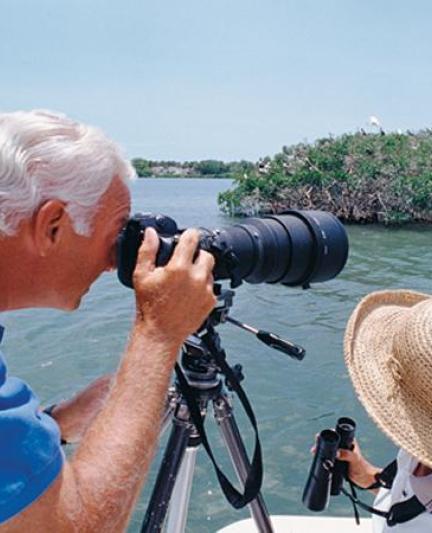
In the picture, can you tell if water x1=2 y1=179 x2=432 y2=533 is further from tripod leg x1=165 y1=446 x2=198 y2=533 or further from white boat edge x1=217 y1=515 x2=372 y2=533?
white boat edge x1=217 y1=515 x2=372 y2=533

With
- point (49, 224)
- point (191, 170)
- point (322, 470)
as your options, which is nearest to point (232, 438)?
point (322, 470)

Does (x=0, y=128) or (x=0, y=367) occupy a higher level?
(x=0, y=128)

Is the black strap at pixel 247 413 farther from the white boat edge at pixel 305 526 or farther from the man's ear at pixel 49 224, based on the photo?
the white boat edge at pixel 305 526

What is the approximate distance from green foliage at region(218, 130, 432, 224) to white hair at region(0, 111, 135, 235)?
18.6m

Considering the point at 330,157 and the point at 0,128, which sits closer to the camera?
the point at 0,128

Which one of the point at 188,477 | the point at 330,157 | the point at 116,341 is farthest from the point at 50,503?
the point at 330,157

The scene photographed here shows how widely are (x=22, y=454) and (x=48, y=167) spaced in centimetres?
41

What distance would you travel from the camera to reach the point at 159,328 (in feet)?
3.06

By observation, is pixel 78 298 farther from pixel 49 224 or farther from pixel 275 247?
pixel 275 247

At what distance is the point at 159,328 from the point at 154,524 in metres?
0.61

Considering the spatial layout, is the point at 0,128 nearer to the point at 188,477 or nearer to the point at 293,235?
the point at 293,235

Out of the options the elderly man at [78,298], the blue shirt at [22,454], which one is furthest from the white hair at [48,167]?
the blue shirt at [22,454]

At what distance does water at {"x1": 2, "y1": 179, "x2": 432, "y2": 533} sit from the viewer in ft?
10.5

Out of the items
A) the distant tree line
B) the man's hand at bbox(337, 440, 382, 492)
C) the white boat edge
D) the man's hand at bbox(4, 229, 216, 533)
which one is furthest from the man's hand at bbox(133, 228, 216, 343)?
the distant tree line
